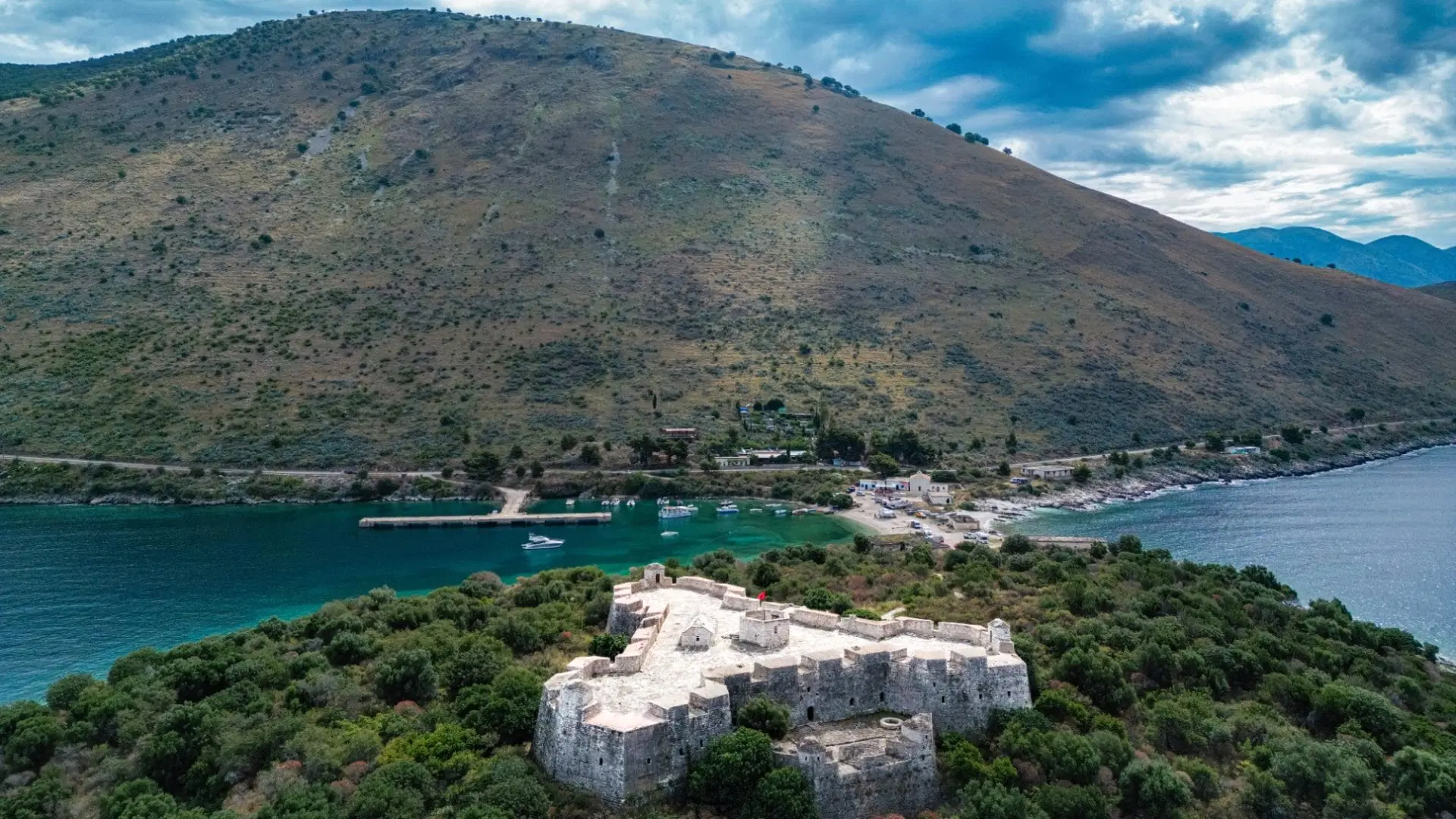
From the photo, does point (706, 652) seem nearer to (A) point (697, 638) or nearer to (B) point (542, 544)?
(A) point (697, 638)

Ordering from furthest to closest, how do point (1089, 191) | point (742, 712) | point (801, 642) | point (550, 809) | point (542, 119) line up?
point (1089, 191) < point (542, 119) < point (801, 642) < point (742, 712) < point (550, 809)

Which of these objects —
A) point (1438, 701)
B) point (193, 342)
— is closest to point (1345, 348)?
point (1438, 701)

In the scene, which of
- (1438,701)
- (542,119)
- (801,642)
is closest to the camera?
(801,642)

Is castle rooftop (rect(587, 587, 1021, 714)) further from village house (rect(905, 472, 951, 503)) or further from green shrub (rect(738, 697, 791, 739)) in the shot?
village house (rect(905, 472, 951, 503))

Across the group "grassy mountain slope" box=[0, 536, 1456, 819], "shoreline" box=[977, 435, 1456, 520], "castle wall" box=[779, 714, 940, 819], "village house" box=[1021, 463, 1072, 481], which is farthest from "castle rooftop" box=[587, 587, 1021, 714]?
"village house" box=[1021, 463, 1072, 481]

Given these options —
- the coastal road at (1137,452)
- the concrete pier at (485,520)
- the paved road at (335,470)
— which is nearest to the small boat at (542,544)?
the concrete pier at (485,520)

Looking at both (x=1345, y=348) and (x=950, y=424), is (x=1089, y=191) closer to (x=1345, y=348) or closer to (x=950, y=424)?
(x=1345, y=348)

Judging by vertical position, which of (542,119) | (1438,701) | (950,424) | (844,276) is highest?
(542,119)
